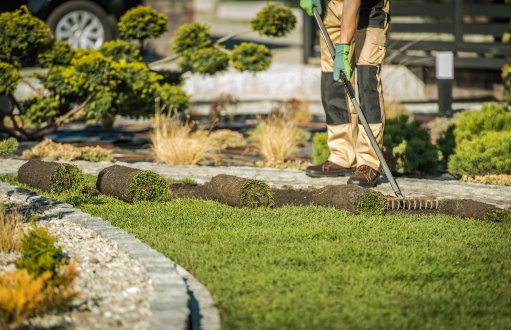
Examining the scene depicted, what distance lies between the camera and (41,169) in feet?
27.3

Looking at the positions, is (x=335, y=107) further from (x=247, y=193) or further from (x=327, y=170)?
(x=247, y=193)

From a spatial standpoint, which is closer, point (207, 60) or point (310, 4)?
point (310, 4)

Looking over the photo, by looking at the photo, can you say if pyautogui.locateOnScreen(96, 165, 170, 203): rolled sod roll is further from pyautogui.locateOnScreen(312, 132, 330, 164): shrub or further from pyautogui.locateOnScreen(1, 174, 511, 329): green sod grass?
pyautogui.locateOnScreen(312, 132, 330, 164): shrub

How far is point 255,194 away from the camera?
24.8 feet

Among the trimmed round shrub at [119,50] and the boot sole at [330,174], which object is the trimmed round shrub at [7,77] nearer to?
the trimmed round shrub at [119,50]

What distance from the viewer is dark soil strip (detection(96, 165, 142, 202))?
306 inches

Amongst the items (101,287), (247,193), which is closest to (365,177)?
(247,193)

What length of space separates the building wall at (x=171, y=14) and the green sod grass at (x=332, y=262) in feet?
31.8

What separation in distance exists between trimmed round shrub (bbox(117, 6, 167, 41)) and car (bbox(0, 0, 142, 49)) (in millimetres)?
3578

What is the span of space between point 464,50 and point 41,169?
31.0 ft

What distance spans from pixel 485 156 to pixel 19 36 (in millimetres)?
4760

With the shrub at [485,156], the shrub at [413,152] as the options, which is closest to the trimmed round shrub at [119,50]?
the shrub at [413,152]

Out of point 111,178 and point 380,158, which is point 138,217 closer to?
A: point 111,178

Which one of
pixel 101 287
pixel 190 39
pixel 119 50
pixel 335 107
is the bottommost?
pixel 101 287
